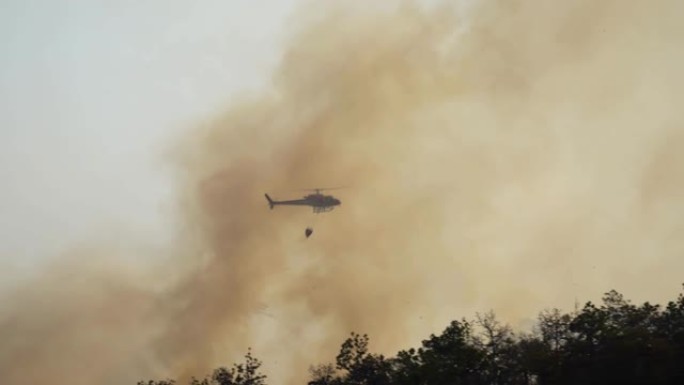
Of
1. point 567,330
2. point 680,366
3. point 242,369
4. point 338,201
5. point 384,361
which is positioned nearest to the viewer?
point 680,366

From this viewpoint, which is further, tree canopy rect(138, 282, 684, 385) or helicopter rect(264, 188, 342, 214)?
helicopter rect(264, 188, 342, 214)

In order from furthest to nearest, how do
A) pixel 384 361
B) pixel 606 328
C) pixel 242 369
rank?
pixel 242 369
pixel 384 361
pixel 606 328

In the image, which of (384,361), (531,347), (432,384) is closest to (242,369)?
(384,361)

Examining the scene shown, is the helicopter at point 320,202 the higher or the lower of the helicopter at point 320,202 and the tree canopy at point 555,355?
the higher

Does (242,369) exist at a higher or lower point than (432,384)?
higher

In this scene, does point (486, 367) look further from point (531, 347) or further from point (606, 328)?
point (606, 328)

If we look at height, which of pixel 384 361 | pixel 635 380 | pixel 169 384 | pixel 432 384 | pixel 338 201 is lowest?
pixel 635 380

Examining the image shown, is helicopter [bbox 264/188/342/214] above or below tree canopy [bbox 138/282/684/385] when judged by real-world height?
above

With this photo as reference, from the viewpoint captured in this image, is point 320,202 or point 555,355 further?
point 320,202

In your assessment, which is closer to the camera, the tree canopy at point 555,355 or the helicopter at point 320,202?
the tree canopy at point 555,355

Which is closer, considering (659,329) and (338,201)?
(659,329)

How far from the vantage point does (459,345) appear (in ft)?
311

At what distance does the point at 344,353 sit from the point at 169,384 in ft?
103

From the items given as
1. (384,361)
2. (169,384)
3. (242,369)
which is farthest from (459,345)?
(169,384)
